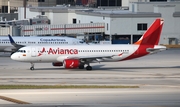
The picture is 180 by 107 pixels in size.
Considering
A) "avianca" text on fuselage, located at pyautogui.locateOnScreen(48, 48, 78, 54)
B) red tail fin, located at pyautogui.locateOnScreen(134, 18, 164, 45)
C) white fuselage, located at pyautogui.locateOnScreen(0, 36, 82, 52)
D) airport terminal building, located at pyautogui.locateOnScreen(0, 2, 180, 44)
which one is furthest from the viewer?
airport terminal building, located at pyautogui.locateOnScreen(0, 2, 180, 44)

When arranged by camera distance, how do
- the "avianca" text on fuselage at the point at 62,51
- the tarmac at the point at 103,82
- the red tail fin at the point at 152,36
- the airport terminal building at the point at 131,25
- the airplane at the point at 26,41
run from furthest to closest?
the airport terminal building at the point at 131,25 < the airplane at the point at 26,41 < the red tail fin at the point at 152,36 < the "avianca" text on fuselage at the point at 62,51 < the tarmac at the point at 103,82

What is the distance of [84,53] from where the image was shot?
206 feet

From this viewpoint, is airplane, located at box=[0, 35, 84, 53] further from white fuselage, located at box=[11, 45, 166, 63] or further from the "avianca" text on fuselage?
the "avianca" text on fuselage

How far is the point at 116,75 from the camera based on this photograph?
5753 cm

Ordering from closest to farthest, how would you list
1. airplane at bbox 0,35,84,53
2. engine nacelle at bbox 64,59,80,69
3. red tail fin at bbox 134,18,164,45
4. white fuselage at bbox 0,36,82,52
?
1. engine nacelle at bbox 64,59,80,69
2. red tail fin at bbox 134,18,164,45
3. airplane at bbox 0,35,84,53
4. white fuselage at bbox 0,36,82,52

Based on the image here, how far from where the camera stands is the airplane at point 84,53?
61688 millimetres

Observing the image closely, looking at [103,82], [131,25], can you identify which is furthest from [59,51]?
[131,25]

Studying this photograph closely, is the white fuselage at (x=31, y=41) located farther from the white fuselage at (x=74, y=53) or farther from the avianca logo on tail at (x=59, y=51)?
the avianca logo on tail at (x=59, y=51)

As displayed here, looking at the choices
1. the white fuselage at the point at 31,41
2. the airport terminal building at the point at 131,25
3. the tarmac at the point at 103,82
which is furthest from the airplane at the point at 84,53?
the airport terminal building at the point at 131,25

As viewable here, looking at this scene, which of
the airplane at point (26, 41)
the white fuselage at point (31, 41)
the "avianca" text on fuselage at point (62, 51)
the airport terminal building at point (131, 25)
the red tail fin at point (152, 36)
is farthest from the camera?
the airport terminal building at point (131, 25)

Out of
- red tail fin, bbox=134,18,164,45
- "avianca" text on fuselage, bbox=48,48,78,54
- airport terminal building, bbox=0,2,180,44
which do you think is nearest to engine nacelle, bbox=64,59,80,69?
"avianca" text on fuselage, bbox=48,48,78,54

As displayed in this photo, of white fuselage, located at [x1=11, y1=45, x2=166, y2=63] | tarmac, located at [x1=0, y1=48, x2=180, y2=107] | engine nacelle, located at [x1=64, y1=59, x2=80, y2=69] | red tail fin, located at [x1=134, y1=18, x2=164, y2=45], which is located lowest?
tarmac, located at [x1=0, y1=48, x2=180, y2=107]

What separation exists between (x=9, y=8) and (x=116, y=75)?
100932mm

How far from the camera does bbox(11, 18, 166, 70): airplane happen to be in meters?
61.7
